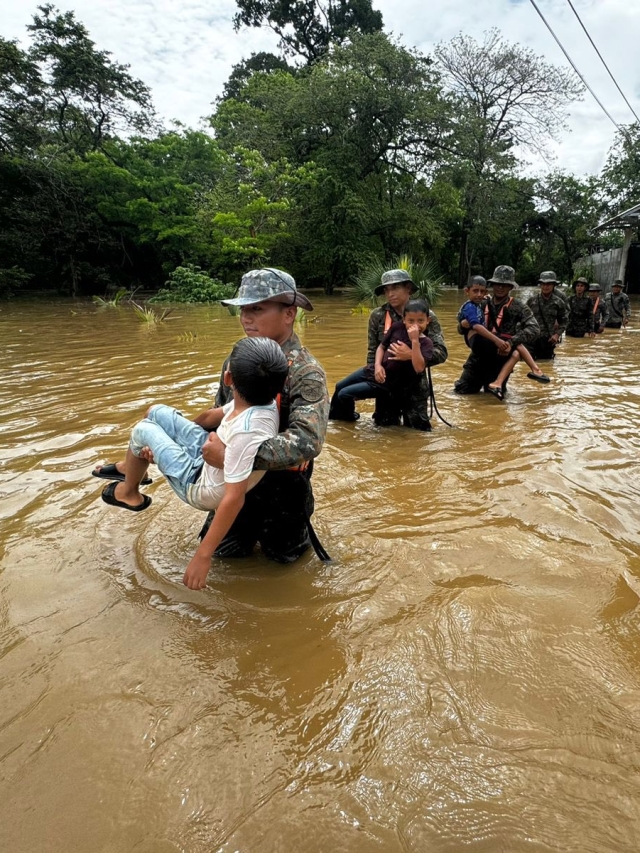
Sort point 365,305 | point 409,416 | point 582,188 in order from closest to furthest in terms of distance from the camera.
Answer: point 409,416
point 365,305
point 582,188

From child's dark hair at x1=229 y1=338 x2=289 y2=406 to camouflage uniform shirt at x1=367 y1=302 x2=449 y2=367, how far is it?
9.47 feet

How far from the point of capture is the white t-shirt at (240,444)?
2.02m

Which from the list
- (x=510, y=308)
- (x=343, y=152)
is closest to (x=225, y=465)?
(x=510, y=308)

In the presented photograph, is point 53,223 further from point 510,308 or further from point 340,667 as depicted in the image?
point 340,667

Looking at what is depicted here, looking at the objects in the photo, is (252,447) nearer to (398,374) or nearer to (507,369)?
(398,374)

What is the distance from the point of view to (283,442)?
6.85 ft

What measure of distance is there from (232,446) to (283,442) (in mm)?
219

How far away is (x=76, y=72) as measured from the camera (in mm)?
21391

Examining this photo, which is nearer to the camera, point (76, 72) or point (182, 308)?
point (182, 308)

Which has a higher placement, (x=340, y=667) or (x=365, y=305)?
(x=365, y=305)

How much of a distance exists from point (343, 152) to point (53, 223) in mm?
12992

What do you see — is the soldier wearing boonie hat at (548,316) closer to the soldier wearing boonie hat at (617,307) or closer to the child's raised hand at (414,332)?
the child's raised hand at (414,332)

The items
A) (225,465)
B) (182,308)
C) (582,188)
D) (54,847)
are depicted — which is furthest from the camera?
(582,188)

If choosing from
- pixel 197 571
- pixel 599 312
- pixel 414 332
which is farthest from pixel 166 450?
pixel 599 312
